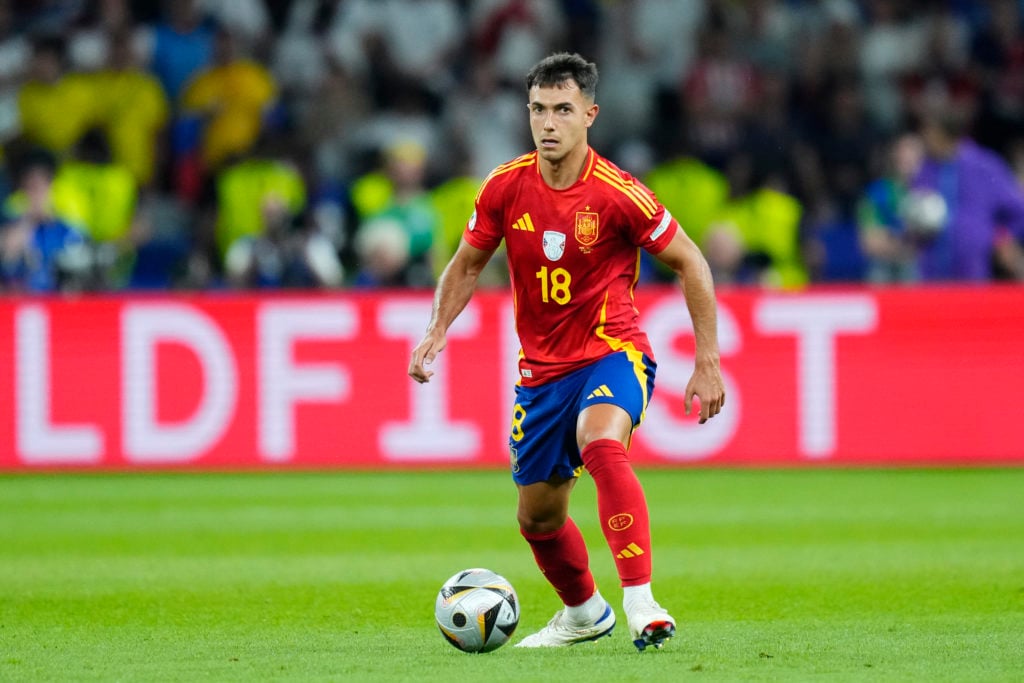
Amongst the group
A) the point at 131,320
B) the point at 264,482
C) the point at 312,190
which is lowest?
the point at 264,482

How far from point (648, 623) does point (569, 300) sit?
1.31 meters

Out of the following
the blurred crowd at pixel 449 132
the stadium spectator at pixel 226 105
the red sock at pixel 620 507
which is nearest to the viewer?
the red sock at pixel 620 507

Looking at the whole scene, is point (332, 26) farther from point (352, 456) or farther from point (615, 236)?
point (615, 236)

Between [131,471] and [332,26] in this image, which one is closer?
[131,471]

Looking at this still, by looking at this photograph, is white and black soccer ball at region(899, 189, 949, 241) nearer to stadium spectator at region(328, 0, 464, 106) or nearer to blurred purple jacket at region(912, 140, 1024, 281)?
blurred purple jacket at region(912, 140, 1024, 281)

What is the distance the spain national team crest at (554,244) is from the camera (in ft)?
21.2

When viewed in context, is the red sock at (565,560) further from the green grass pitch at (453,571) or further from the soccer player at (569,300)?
the green grass pitch at (453,571)

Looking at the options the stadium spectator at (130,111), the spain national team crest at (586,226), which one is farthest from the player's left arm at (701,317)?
the stadium spectator at (130,111)

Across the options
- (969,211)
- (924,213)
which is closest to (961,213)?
(969,211)

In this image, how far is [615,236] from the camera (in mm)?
6496

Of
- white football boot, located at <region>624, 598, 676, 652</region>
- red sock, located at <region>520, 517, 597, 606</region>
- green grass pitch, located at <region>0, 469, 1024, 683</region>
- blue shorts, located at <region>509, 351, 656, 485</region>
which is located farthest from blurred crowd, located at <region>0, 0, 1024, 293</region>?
white football boot, located at <region>624, 598, 676, 652</region>

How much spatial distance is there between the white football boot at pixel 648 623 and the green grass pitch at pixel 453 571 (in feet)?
0.34

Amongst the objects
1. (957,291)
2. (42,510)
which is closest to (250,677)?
(42,510)

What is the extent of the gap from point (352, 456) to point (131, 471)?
5.74 ft
